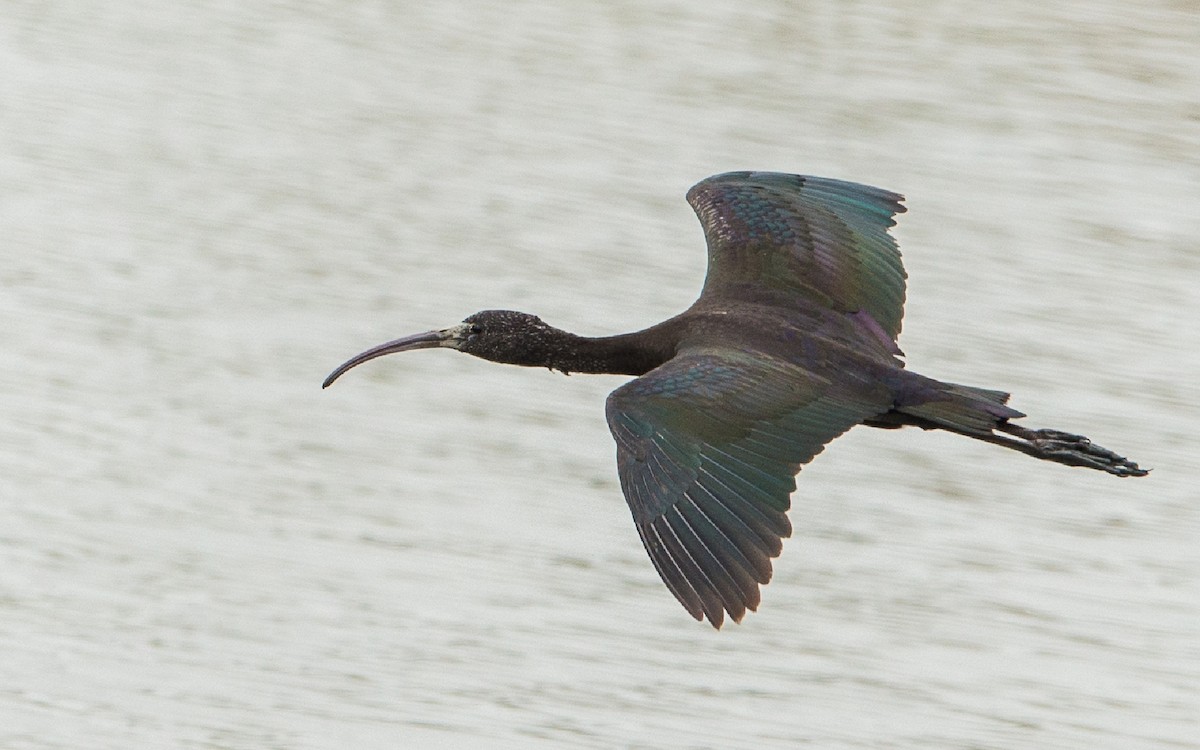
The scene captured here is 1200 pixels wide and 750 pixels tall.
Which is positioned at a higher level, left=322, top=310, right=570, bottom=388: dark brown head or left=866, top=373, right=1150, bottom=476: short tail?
left=866, top=373, right=1150, bottom=476: short tail

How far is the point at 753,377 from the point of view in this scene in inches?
287

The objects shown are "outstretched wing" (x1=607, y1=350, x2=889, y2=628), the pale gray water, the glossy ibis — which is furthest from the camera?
the pale gray water

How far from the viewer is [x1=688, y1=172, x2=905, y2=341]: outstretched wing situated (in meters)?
8.23

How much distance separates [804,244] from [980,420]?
1.25m

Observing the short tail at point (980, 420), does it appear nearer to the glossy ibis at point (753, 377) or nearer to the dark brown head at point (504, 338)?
the glossy ibis at point (753, 377)

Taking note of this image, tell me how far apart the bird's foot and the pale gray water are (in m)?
1.41

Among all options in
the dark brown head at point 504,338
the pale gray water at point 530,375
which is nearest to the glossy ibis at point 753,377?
the dark brown head at point 504,338

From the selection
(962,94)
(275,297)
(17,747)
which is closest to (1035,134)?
(962,94)

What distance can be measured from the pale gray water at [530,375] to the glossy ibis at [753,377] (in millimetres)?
1260

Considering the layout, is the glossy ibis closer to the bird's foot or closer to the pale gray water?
the bird's foot

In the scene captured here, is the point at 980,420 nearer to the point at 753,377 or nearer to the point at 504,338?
the point at 753,377

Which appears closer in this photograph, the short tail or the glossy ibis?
the glossy ibis

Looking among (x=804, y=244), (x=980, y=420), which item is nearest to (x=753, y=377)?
(x=980, y=420)

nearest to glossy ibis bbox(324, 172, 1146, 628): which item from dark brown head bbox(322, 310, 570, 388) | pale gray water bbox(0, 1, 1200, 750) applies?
dark brown head bbox(322, 310, 570, 388)
